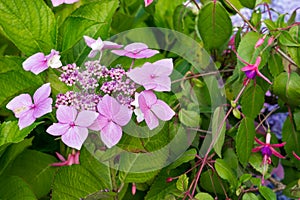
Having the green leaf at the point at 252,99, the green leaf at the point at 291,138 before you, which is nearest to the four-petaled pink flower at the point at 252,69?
the green leaf at the point at 252,99

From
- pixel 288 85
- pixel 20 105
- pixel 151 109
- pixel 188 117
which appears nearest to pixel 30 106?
pixel 20 105

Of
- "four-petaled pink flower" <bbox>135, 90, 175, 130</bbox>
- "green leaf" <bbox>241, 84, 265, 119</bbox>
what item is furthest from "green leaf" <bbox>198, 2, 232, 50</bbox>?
"four-petaled pink flower" <bbox>135, 90, 175, 130</bbox>

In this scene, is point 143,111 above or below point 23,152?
above

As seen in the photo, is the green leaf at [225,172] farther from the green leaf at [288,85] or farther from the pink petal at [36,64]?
the pink petal at [36,64]

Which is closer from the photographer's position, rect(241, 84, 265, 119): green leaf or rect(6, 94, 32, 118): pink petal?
rect(6, 94, 32, 118): pink petal

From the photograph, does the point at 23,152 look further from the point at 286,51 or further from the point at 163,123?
the point at 286,51

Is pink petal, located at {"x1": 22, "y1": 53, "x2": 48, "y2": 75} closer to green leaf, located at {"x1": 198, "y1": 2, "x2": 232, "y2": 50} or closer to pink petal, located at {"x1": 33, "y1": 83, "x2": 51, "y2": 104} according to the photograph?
pink petal, located at {"x1": 33, "y1": 83, "x2": 51, "y2": 104}

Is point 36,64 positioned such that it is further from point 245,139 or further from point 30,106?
point 245,139

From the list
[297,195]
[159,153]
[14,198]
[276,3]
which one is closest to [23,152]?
[14,198]
